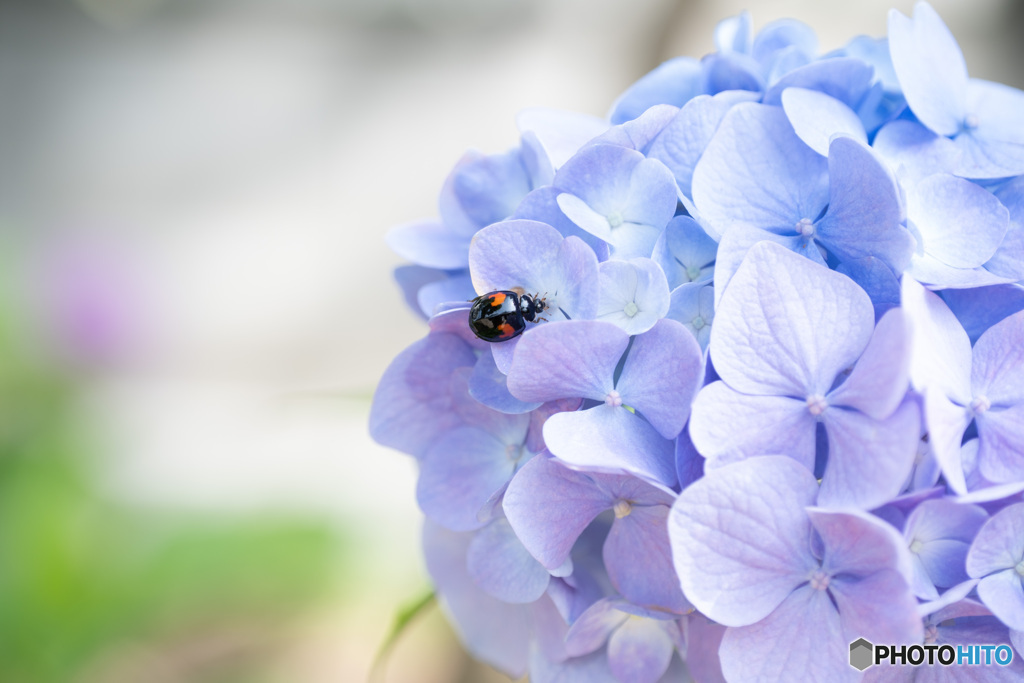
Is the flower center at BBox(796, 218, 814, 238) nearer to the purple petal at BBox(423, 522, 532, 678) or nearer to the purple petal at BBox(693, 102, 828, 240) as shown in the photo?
the purple petal at BBox(693, 102, 828, 240)

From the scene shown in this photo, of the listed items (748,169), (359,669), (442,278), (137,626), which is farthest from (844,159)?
(359,669)

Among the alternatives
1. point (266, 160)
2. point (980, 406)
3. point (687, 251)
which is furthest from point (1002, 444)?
point (266, 160)

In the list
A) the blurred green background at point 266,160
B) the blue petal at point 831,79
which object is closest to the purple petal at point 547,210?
the blue petal at point 831,79

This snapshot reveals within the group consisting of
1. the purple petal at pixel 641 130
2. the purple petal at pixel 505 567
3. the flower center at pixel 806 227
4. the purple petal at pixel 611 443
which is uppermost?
the purple petal at pixel 641 130

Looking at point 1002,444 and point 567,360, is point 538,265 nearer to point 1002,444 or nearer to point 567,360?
point 567,360

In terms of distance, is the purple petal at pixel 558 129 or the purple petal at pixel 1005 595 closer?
the purple petal at pixel 1005 595

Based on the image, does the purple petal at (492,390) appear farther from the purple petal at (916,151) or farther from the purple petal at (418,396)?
the purple petal at (916,151)

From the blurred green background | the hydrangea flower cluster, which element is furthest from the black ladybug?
the blurred green background
